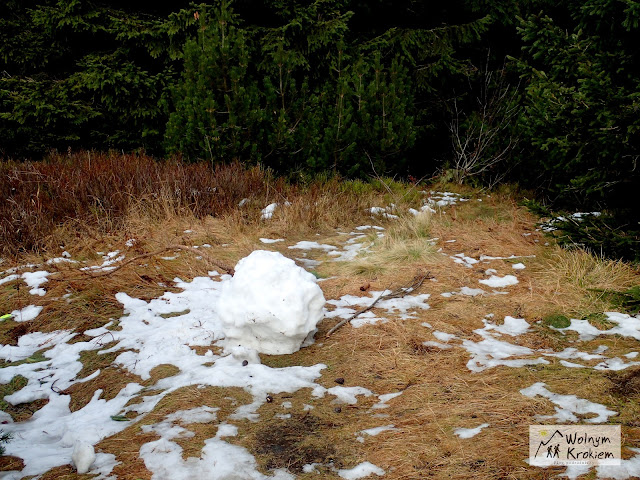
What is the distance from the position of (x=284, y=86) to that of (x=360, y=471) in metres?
7.47

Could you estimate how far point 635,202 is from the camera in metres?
4.45

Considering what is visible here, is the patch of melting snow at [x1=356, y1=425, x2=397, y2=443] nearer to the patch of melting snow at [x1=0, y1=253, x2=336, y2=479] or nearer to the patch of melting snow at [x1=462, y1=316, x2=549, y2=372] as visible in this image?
the patch of melting snow at [x1=0, y1=253, x2=336, y2=479]

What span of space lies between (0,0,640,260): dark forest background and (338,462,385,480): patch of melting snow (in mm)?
4281

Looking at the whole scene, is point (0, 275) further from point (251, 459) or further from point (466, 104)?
point (466, 104)

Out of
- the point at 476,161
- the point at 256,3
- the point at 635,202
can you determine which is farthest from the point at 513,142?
the point at 256,3

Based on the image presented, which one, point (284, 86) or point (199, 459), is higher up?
point (284, 86)

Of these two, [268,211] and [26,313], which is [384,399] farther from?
[268,211]

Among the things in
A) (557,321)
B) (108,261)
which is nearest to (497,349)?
(557,321)

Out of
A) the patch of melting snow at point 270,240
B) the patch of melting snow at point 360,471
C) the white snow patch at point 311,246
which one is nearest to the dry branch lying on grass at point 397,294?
the patch of melting snow at point 360,471

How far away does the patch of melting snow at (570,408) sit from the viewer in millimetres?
2314

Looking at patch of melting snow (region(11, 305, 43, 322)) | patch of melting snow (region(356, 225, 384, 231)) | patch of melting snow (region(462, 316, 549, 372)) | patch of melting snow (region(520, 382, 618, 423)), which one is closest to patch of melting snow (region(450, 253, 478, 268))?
patch of melting snow (region(462, 316, 549, 372))

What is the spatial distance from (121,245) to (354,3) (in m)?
8.70

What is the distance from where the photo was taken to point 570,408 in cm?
241

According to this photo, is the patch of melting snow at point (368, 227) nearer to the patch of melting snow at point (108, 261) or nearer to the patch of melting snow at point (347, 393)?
the patch of melting snow at point (108, 261)
